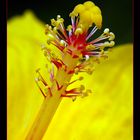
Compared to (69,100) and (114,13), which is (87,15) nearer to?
(114,13)

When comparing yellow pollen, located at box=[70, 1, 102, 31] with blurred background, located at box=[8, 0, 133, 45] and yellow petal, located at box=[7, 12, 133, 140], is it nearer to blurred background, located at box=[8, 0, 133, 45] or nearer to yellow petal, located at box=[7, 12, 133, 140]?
blurred background, located at box=[8, 0, 133, 45]

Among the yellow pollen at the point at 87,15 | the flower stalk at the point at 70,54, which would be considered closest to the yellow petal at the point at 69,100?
the flower stalk at the point at 70,54

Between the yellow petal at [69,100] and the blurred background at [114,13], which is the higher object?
the blurred background at [114,13]

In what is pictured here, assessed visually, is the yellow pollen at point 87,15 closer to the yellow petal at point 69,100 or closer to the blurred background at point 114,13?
the blurred background at point 114,13

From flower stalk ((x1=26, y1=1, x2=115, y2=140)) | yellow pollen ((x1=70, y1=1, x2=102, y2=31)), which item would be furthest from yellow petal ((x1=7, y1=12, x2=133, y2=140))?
yellow pollen ((x1=70, y1=1, x2=102, y2=31))

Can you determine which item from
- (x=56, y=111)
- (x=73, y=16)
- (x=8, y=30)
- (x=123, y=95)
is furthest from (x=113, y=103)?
(x=8, y=30)
